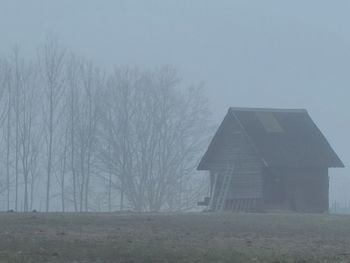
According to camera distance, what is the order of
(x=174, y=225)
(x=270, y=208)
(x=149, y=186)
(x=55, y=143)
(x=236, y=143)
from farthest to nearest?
(x=55, y=143)
(x=149, y=186)
(x=236, y=143)
(x=270, y=208)
(x=174, y=225)

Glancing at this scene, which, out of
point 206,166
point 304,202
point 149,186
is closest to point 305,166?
point 304,202

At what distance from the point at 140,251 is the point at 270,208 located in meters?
41.2

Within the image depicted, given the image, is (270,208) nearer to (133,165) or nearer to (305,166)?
(305,166)

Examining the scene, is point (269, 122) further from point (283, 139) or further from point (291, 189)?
point (291, 189)

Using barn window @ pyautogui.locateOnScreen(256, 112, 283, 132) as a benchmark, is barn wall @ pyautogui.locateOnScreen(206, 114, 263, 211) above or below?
below

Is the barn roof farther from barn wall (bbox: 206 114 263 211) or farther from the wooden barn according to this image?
barn wall (bbox: 206 114 263 211)

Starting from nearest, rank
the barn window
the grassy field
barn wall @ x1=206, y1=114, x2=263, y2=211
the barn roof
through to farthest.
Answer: the grassy field
the barn roof
barn wall @ x1=206, y1=114, x2=263, y2=211
the barn window

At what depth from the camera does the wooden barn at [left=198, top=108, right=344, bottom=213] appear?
58.4m

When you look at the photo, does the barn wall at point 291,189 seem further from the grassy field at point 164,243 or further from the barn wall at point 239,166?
the grassy field at point 164,243

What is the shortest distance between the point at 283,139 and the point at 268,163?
3.23 metres

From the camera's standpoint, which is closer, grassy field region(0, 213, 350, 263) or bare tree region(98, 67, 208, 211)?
grassy field region(0, 213, 350, 263)

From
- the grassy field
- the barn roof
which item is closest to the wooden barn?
the barn roof

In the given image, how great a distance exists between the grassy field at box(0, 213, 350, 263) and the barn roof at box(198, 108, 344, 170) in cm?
2859

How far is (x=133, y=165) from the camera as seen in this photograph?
284 ft
